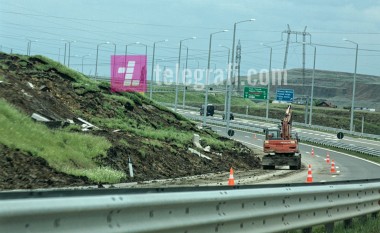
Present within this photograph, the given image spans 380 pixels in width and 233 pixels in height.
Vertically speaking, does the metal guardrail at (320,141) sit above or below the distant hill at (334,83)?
below

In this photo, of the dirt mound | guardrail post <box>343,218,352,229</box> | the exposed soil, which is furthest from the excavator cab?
guardrail post <box>343,218,352,229</box>

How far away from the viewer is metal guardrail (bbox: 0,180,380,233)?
4.92m

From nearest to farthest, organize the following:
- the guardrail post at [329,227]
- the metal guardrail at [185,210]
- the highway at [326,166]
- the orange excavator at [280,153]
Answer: the metal guardrail at [185,210] < the guardrail post at [329,227] < the highway at [326,166] < the orange excavator at [280,153]

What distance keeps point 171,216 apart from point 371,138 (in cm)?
8307

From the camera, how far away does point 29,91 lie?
40125mm

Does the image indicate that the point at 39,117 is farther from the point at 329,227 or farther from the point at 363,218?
the point at 329,227

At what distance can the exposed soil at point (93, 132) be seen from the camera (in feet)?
81.0

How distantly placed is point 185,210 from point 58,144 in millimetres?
23745

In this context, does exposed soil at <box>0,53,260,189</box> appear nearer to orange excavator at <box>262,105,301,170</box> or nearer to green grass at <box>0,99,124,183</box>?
green grass at <box>0,99,124,183</box>

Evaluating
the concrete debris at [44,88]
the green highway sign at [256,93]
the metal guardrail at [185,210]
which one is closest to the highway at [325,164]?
the green highway sign at [256,93]

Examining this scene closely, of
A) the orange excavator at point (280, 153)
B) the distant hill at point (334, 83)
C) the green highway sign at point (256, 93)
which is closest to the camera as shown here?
the orange excavator at point (280, 153)

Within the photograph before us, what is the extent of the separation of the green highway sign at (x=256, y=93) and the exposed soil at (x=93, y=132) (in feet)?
122

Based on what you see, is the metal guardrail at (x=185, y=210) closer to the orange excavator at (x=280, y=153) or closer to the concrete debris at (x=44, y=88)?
the orange excavator at (x=280, y=153)

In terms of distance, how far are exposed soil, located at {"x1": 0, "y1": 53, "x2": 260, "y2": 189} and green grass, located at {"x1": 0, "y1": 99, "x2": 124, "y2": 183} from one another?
24.5 inches
